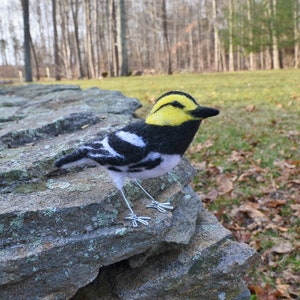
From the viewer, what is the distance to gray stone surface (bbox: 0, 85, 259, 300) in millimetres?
1786

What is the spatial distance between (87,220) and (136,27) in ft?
133

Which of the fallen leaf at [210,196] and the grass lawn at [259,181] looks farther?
the fallen leaf at [210,196]

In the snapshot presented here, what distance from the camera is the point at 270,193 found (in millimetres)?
4117

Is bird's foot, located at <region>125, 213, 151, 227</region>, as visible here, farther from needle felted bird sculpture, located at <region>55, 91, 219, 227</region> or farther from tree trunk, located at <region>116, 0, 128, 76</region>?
tree trunk, located at <region>116, 0, 128, 76</region>

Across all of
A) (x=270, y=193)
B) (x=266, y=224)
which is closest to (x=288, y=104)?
(x=270, y=193)

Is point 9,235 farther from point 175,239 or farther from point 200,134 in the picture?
point 200,134

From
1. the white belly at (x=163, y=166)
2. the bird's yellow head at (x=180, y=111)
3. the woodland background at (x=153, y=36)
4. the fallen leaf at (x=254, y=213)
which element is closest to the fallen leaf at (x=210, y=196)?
the fallen leaf at (x=254, y=213)

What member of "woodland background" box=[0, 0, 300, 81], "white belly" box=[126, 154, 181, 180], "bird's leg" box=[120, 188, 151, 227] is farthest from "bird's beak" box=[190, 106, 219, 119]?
"woodland background" box=[0, 0, 300, 81]

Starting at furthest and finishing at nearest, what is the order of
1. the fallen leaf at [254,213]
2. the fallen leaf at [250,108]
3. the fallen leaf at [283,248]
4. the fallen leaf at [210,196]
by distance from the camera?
the fallen leaf at [250,108], the fallen leaf at [210,196], the fallen leaf at [254,213], the fallen leaf at [283,248]

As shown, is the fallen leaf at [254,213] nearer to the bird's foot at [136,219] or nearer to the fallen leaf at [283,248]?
the fallen leaf at [283,248]

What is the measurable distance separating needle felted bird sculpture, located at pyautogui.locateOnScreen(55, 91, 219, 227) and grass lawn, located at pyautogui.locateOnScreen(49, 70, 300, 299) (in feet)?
5.22

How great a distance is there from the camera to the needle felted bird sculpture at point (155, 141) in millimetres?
1686

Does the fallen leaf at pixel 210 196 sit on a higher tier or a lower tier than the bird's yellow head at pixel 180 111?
lower

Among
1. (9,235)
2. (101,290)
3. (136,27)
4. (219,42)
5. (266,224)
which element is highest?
(136,27)
